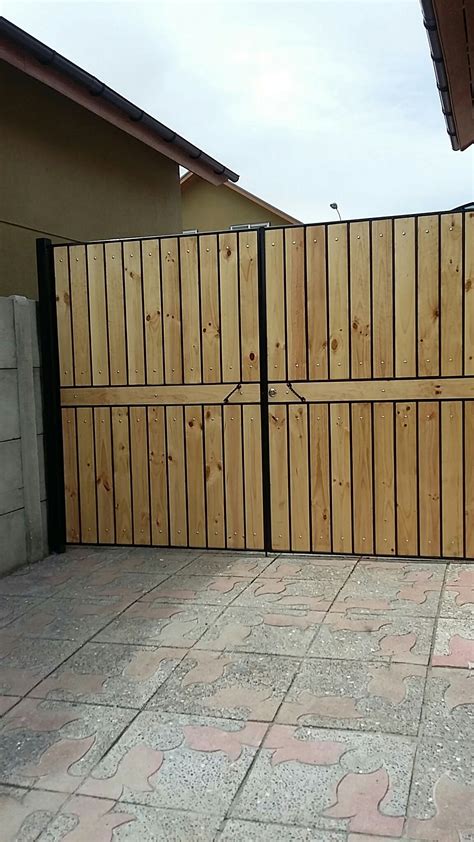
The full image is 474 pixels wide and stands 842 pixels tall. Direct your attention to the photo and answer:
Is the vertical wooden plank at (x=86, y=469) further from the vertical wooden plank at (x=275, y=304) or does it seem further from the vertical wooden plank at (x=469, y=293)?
the vertical wooden plank at (x=469, y=293)

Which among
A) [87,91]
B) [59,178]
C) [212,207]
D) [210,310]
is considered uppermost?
[212,207]

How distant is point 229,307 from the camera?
4.70 m

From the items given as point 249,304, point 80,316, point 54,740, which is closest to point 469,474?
point 249,304

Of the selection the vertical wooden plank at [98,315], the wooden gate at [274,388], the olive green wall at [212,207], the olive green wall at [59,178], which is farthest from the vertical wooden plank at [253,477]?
the olive green wall at [212,207]

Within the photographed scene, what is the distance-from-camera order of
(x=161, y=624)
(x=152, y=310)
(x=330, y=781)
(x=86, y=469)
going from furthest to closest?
(x=86, y=469) → (x=152, y=310) → (x=161, y=624) → (x=330, y=781)

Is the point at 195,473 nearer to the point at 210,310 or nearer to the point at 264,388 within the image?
the point at 264,388

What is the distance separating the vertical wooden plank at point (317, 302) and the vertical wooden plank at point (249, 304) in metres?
0.34

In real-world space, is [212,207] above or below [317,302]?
above

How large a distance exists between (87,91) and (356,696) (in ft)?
16.9

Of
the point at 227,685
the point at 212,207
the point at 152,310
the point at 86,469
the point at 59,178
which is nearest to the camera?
the point at 227,685

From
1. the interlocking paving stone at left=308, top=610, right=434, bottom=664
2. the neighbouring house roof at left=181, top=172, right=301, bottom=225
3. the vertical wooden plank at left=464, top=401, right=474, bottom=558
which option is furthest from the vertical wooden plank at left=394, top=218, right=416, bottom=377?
the neighbouring house roof at left=181, top=172, right=301, bottom=225

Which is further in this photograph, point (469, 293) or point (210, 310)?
point (210, 310)

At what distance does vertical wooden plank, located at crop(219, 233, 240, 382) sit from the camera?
466 centimetres

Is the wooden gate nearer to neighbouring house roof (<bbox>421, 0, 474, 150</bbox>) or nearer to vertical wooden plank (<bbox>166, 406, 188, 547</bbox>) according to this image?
vertical wooden plank (<bbox>166, 406, 188, 547</bbox>)
